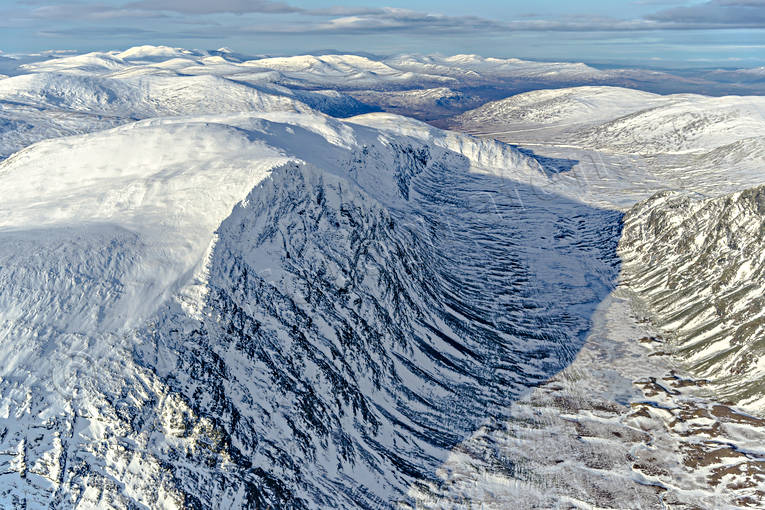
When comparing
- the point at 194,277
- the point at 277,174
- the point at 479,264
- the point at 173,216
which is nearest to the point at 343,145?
the point at 479,264

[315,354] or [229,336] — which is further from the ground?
[229,336]

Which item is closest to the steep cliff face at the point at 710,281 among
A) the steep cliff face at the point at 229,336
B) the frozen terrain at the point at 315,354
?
the frozen terrain at the point at 315,354

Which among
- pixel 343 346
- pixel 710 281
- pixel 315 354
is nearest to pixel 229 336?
pixel 315 354

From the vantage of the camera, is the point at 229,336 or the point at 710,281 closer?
the point at 229,336

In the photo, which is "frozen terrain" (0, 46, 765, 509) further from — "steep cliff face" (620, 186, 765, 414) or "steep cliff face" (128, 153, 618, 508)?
"steep cliff face" (620, 186, 765, 414)

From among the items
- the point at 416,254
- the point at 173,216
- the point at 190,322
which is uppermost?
the point at 173,216

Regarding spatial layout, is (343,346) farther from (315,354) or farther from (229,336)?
(229,336)

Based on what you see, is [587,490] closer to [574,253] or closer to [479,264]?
[479,264]

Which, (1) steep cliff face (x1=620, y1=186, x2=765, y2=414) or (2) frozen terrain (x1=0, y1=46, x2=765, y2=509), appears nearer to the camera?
(2) frozen terrain (x1=0, y1=46, x2=765, y2=509)

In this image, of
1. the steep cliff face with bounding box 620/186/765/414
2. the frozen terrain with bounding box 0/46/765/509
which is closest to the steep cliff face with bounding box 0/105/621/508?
the frozen terrain with bounding box 0/46/765/509
